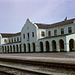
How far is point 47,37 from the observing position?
4022 centimetres

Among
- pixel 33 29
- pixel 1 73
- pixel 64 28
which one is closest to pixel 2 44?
pixel 33 29

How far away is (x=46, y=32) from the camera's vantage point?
43.9 metres

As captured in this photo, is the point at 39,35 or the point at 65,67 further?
the point at 39,35

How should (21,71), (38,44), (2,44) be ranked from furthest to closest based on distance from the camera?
(2,44) < (38,44) < (21,71)

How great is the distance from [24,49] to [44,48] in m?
11.2

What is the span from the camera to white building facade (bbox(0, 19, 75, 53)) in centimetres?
3440

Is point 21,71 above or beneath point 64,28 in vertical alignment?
beneath

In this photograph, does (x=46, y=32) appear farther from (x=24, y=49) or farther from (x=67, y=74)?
(x=67, y=74)

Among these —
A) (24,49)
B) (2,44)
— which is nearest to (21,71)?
(24,49)

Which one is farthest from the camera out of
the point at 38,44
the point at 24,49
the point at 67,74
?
the point at 24,49

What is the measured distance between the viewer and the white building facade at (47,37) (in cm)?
3440

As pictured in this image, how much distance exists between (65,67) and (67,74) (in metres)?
0.31

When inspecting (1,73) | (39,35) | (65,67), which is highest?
(39,35)

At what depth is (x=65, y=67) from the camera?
6781 mm
